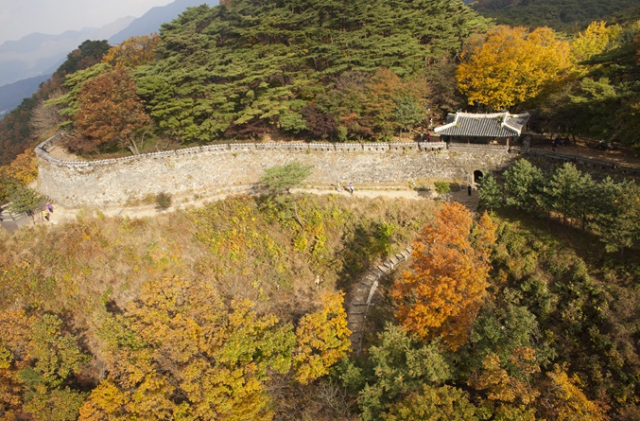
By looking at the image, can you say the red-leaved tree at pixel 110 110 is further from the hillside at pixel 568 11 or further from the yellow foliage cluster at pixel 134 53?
the hillside at pixel 568 11

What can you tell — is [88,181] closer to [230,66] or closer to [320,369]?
[230,66]

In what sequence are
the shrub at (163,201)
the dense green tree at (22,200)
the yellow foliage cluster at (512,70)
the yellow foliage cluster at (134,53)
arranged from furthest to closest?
the yellow foliage cluster at (134,53), the shrub at (163,201), the dense green tree at (22,200), the yellow foliage cluster at (512,70)

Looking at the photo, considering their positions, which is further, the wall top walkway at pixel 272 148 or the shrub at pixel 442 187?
the wall top walkway at pixel 272 148

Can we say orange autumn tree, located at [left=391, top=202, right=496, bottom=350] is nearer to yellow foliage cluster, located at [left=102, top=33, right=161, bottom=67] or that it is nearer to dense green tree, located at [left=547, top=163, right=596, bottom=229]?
dense green tree, located at [left=547, top=163, right=596, bottom=229]

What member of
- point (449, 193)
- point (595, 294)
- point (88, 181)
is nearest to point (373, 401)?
point (595, 294)

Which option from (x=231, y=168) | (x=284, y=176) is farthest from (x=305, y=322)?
(x=231, y=168)

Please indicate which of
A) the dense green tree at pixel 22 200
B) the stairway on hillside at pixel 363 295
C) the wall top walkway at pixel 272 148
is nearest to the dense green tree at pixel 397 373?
the stairway on hillside at pixel 363 295

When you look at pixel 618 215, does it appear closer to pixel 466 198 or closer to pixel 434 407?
pixel 466 198

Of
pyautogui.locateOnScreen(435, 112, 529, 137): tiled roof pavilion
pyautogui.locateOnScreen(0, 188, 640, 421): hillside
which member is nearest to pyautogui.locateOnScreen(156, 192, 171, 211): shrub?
pyautogui.locateOnScreen(0, 188, 640, 421): hillside
